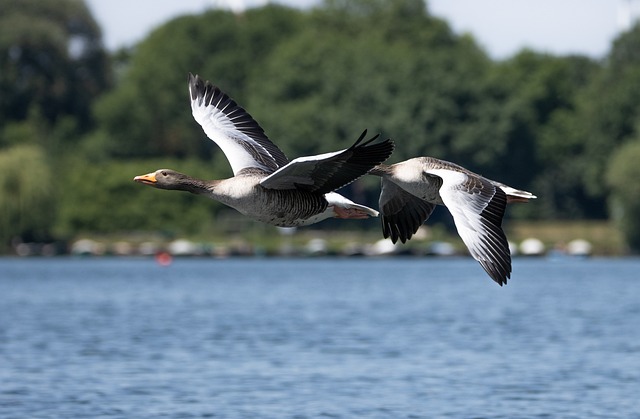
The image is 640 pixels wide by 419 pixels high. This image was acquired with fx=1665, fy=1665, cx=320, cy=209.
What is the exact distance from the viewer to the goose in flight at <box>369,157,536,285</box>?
19891 millimetres

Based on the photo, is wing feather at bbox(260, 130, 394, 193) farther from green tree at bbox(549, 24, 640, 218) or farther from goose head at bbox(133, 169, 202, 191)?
green tree at bbox(549, 24, 640, 218)

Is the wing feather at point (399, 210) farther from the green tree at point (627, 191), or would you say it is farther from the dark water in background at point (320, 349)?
the green tree at point (627, 191)

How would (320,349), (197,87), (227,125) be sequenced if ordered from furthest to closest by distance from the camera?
1. (320,349)
2. (197,87)
3. (227,125)

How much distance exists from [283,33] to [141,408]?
12307 centimetres

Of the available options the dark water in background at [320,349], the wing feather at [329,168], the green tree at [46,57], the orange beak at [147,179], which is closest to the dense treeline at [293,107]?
the green tree at [46,57]

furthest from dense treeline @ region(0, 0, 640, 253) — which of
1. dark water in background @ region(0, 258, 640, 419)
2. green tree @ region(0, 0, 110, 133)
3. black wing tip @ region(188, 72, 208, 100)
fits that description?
black wing tip @ region(188, 72, 208, 100)

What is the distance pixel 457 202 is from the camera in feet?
67.8

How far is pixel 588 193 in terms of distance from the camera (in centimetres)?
13762

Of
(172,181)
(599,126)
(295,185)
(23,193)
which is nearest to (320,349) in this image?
(172,181)

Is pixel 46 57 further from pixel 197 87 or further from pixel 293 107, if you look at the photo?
pixel 197 87

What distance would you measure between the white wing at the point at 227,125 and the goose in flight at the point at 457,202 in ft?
7.14

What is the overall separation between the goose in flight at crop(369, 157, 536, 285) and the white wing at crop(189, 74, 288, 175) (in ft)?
7.14

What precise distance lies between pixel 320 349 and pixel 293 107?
87358 mm

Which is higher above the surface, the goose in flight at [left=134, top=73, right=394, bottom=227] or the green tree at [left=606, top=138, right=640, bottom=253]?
the green tree at [left=606, top=138, right=640, bottom=253]
